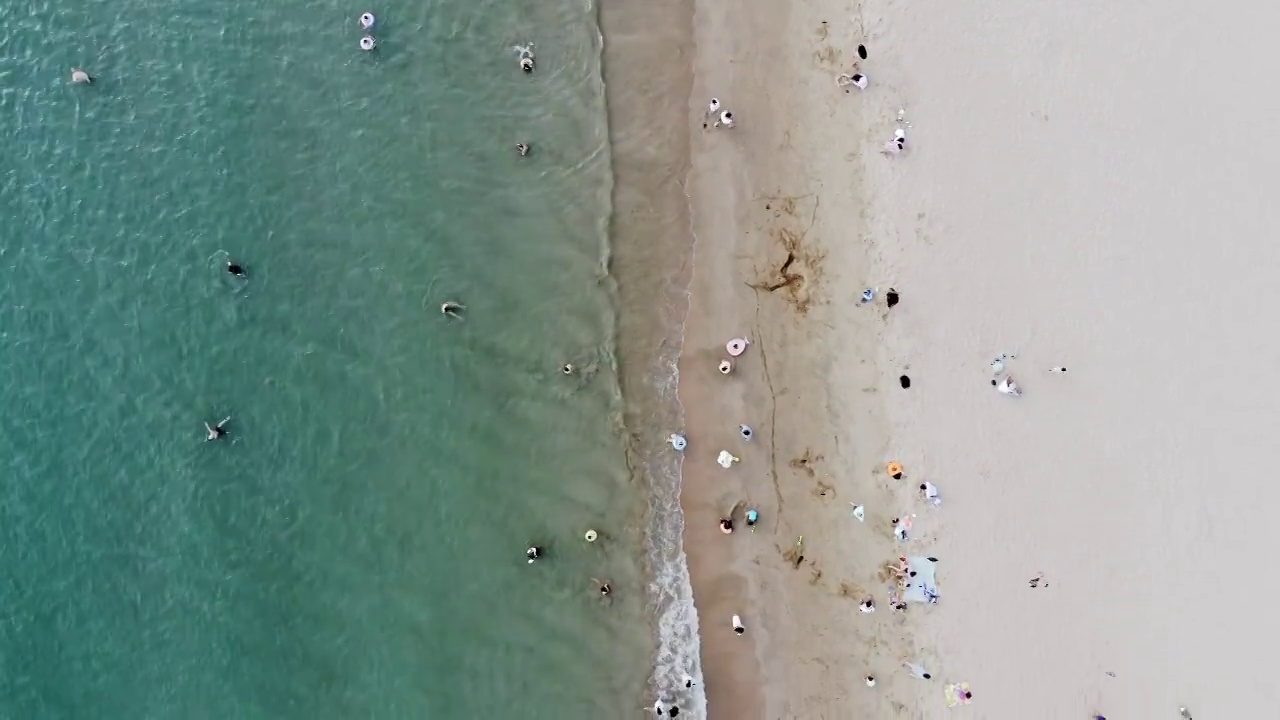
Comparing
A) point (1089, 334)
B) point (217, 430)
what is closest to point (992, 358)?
point (1089, 334)

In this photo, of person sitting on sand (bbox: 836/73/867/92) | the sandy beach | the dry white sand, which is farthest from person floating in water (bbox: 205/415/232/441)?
person sitting on sand (bbox: 836/73/867/92)

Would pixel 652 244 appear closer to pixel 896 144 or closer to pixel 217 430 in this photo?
pixel 896 144

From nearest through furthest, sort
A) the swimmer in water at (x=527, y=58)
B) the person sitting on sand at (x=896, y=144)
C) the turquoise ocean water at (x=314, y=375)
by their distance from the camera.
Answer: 1. the person sitting on sand at (x=896, y=144)
2. the turquoise ocean water at (x=314, y=375)
3. the swimmer in water at (x=527, y=58)

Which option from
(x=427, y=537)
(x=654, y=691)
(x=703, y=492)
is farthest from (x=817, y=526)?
(x=427, y=537)

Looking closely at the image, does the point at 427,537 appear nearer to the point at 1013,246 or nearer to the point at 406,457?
the point at 406,457

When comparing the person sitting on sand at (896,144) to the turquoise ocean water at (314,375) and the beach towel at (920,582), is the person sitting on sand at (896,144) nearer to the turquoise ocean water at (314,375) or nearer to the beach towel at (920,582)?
the turquoise ocean water at (314,375)

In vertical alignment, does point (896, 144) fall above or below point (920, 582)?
above

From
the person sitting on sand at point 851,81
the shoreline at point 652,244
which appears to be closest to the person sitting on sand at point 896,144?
the person sitting on sand at point 851,81

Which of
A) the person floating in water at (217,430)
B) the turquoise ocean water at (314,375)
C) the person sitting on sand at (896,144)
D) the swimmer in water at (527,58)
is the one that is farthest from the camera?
the person floating in water at (217,430)
